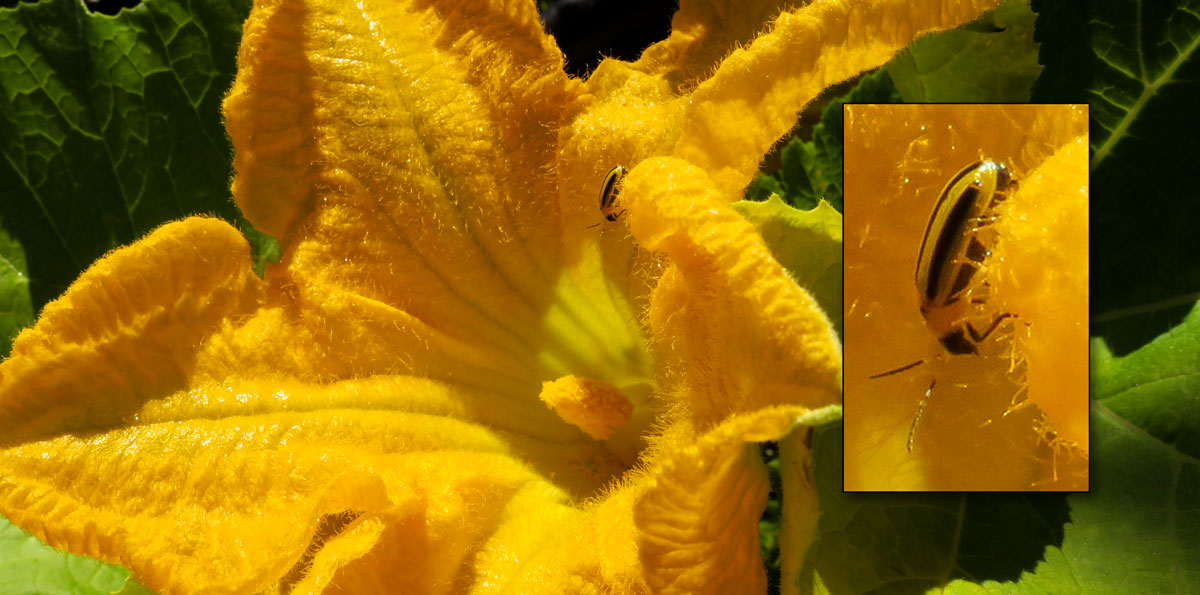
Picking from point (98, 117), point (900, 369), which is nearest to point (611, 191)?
point (900, 369)

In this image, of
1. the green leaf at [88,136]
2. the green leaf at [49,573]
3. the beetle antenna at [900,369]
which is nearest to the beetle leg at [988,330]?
the beetle antenna at [900,369]

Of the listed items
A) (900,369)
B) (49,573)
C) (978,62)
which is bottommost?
(49,573)

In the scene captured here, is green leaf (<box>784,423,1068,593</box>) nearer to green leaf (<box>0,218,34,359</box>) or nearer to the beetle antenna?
the beetle antenna

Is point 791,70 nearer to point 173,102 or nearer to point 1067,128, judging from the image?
point 1067,128

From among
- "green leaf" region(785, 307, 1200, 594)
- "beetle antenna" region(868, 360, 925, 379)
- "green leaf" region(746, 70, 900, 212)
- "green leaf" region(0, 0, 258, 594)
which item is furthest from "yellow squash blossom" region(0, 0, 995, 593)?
"green leaf" region(0, 0, 258, 594)

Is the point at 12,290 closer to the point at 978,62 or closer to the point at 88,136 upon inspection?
the point at 88,136

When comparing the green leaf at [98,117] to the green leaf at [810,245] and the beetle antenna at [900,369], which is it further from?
the beetle antenna at [900,369]
